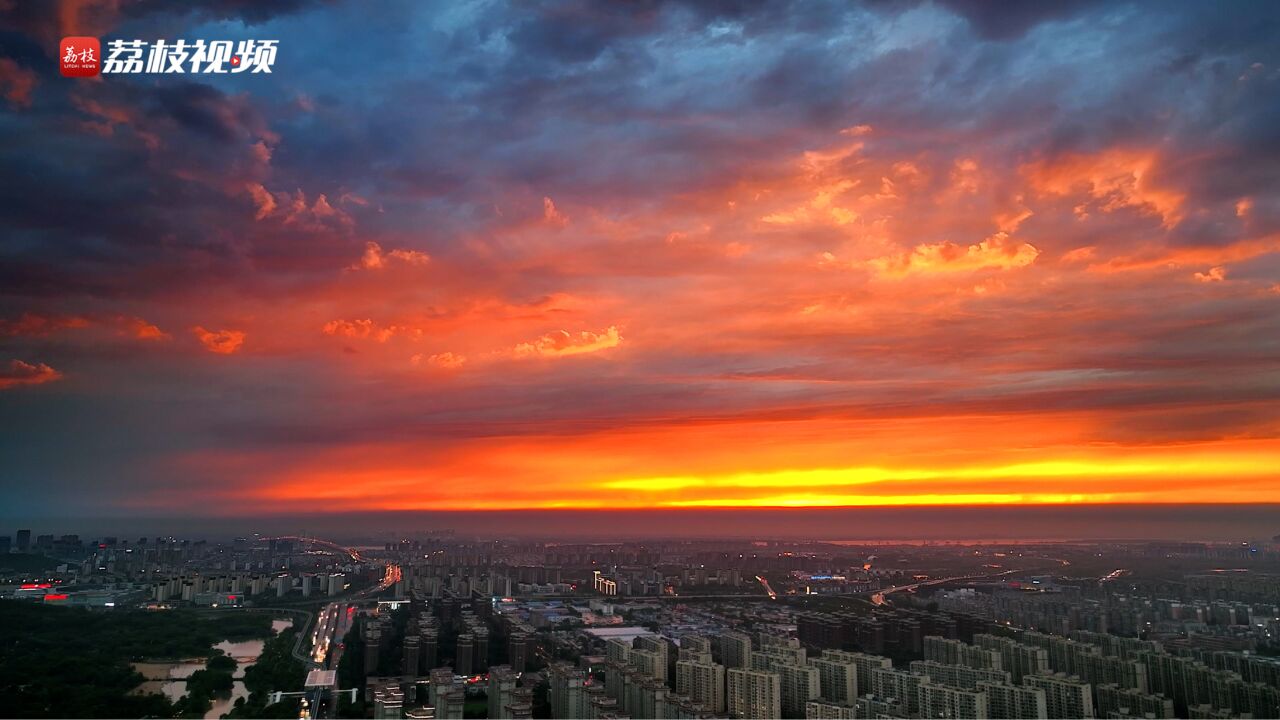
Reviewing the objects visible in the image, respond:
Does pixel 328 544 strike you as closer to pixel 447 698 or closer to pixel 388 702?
pixel 388 702

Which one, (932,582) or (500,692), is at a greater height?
Result: (500,692)

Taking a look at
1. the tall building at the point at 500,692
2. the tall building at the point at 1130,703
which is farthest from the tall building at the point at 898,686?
the tall building at the point at 500,692

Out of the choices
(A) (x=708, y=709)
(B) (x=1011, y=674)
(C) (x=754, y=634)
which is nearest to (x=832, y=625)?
(C) (x=754, y=634)

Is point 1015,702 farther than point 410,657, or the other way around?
point 410,657

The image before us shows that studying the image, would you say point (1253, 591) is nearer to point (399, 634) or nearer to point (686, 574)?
point (686, 574)

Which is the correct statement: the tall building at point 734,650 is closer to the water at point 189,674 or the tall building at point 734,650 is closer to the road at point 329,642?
the road at point 329,642

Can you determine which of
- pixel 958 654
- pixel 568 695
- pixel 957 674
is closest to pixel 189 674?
pixel 568 695
